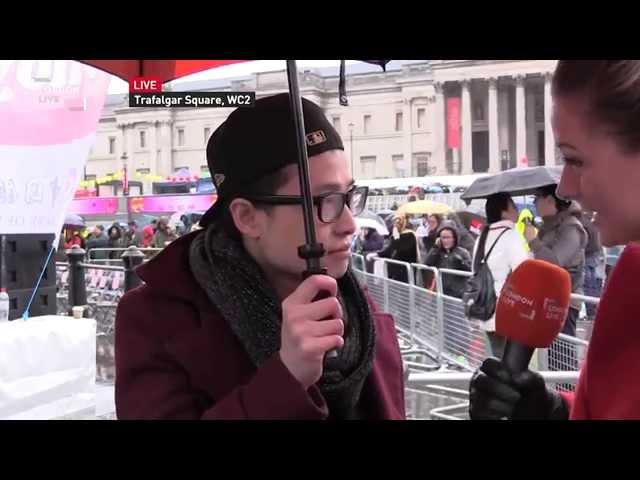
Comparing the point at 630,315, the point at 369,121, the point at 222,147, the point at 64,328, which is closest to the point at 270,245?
the point at 222,147

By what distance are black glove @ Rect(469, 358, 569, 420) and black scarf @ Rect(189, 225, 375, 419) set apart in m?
0.23

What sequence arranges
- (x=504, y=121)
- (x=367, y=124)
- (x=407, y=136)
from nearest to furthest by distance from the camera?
(x=367, y=124), (x=407, y=136), (x=504, y=121)

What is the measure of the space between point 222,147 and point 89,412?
2.63m

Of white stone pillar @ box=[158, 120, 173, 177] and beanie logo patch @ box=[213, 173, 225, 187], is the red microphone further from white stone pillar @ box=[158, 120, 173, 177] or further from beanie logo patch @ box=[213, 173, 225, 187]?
white stone pillar @ box=[158, 120, 173, 177]

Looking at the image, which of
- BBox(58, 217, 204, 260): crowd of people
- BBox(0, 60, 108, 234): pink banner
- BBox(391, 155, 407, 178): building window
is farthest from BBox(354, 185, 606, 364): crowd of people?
BBox(391, 155, 407, 178): building window

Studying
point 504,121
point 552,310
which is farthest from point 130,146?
point 552,310

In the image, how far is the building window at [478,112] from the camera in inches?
1823

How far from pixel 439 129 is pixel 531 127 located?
17.9 ft

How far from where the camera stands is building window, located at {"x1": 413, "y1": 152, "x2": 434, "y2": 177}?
4362cm

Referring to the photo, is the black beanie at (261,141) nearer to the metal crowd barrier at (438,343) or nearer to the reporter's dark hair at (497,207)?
the metal crowd barrier at (438,343)

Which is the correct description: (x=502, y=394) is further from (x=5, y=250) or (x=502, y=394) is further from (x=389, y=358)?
(x=5, y=250)

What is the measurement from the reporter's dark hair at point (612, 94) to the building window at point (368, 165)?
1629 inches

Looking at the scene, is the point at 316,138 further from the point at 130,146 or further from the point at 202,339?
the point at 130,146

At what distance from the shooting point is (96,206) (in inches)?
803
